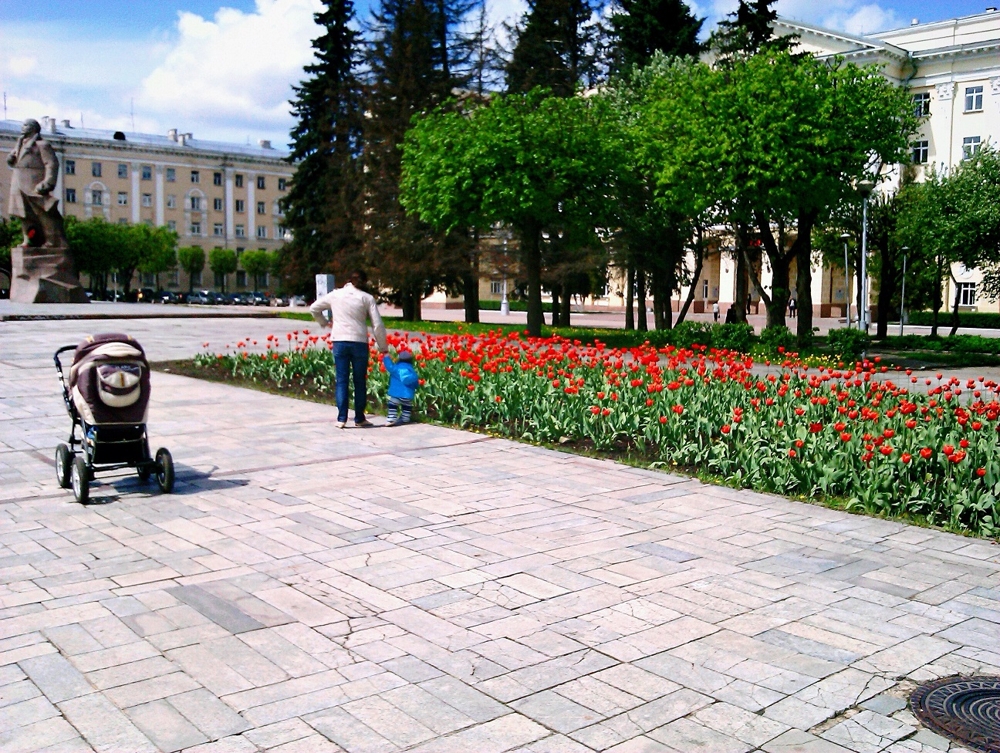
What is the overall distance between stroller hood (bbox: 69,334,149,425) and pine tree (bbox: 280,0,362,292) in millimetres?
33060

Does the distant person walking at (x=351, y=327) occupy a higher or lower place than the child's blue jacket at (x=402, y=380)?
higher

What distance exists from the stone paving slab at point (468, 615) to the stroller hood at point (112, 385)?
0.73m

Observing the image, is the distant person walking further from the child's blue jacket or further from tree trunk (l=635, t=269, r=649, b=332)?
tree trunk (l=635, t=269, r=649, b=332)

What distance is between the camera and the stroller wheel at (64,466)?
26.9 feet

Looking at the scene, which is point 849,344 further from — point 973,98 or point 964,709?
point 973,98

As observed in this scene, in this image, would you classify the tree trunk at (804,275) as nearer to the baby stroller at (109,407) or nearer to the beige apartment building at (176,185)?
the baby stroller at (109,407)

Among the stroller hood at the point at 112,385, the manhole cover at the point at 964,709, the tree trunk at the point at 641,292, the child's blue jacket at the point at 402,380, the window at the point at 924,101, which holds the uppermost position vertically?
the window at the point at 924,101

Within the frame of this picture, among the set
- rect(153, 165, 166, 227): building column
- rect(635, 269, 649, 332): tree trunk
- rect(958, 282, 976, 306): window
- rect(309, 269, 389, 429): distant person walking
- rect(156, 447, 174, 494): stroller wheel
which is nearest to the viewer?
rect(156, 447, 174, 494): stroller wheel

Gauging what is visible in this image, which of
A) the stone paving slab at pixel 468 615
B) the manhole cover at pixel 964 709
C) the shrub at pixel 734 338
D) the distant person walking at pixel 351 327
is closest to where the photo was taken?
the manhole cover at pixel 964 709


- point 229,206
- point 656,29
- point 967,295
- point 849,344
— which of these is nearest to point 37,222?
point 656,29

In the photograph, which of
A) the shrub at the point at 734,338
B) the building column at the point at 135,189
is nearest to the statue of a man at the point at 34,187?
the shrub at the point at 734,338

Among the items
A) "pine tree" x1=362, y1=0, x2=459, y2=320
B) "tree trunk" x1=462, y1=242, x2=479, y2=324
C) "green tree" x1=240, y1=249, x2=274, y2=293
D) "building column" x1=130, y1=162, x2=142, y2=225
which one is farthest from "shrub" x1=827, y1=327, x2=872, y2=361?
"building column" x1=130, y1=162, x2=142, y2=225

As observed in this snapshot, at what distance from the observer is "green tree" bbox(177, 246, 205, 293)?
97875 millimetres

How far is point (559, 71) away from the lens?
1497 inches
